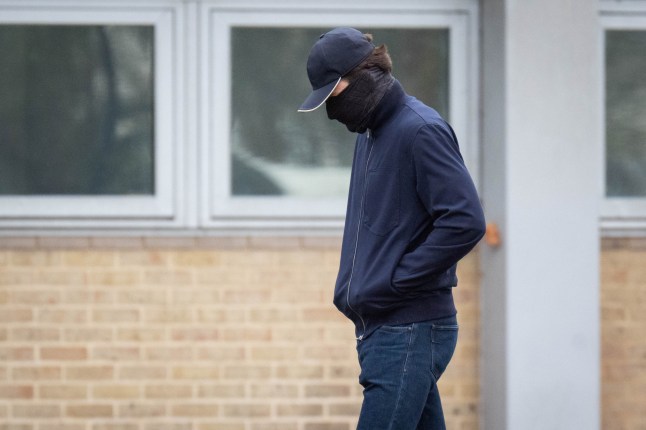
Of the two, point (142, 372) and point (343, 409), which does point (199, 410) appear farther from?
point (343, 409)

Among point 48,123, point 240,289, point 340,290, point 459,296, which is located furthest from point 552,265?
point 48,123

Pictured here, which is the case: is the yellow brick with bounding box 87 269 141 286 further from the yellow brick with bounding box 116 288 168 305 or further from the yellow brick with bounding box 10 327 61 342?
the yellow brick with bounding box 10 327 61 342

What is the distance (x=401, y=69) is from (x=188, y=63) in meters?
1.14

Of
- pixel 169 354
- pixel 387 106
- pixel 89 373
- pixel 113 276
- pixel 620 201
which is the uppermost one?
pixel 387 106

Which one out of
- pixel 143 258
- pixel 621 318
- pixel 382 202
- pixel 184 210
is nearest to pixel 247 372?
pixel 143 258

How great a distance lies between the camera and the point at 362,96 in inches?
147

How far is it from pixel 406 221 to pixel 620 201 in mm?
2709

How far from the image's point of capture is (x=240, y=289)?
593 centimetres

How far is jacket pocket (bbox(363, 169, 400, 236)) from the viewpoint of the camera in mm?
3721

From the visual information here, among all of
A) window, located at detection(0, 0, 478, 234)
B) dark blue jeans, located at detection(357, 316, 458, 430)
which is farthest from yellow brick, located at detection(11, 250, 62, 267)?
dark blue jeans, located at detection(357, 316, 458, 430)

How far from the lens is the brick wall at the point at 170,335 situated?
591cm

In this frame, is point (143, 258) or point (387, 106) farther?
point (143, 258)

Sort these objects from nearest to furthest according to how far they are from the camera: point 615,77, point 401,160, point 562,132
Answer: point 401,160
point 562,132
point 615,77

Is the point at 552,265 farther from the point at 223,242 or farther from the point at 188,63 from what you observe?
the point at 188,63
